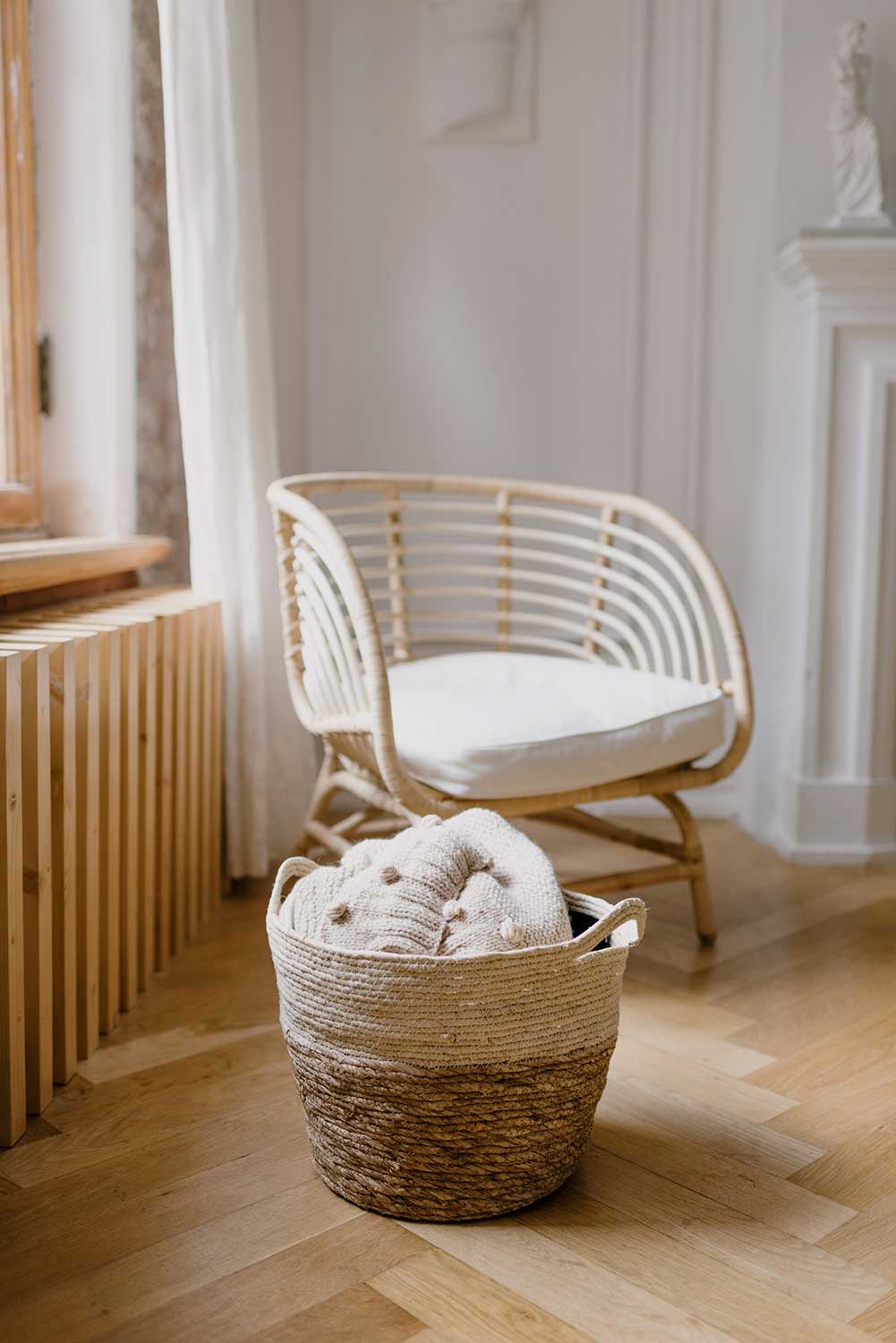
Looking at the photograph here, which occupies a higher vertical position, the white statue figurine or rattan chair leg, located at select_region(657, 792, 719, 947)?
the white statue figurine

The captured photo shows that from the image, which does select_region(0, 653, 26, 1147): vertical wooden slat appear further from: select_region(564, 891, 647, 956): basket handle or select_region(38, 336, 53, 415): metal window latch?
select_region(38, 336, 53, 415): metal window latch

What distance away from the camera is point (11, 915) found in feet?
4.47

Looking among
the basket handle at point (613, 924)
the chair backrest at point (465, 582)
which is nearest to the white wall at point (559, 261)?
the chair backrest at point (465, 582)

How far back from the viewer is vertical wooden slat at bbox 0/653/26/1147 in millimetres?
1341

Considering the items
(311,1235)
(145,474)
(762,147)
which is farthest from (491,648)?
(311,1235)

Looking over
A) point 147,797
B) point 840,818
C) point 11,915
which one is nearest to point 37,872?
point 11,915

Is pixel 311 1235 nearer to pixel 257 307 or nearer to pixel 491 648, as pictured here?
pixel 257 307

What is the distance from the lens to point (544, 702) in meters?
1.80

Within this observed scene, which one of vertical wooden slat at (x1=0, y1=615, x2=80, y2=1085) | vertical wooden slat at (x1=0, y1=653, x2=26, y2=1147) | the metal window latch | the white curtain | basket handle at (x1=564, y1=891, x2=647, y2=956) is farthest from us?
the metal window latch

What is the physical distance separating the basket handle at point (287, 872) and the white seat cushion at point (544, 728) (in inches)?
11.6

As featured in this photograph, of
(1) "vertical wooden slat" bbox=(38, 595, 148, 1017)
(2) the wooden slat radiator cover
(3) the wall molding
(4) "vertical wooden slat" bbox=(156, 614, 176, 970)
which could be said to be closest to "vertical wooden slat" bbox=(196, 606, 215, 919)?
(2) the wooden slat radiator cover

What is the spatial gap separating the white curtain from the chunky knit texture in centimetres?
79

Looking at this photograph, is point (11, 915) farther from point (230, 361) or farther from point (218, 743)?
point (230, 361)

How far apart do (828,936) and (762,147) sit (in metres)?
1.49
